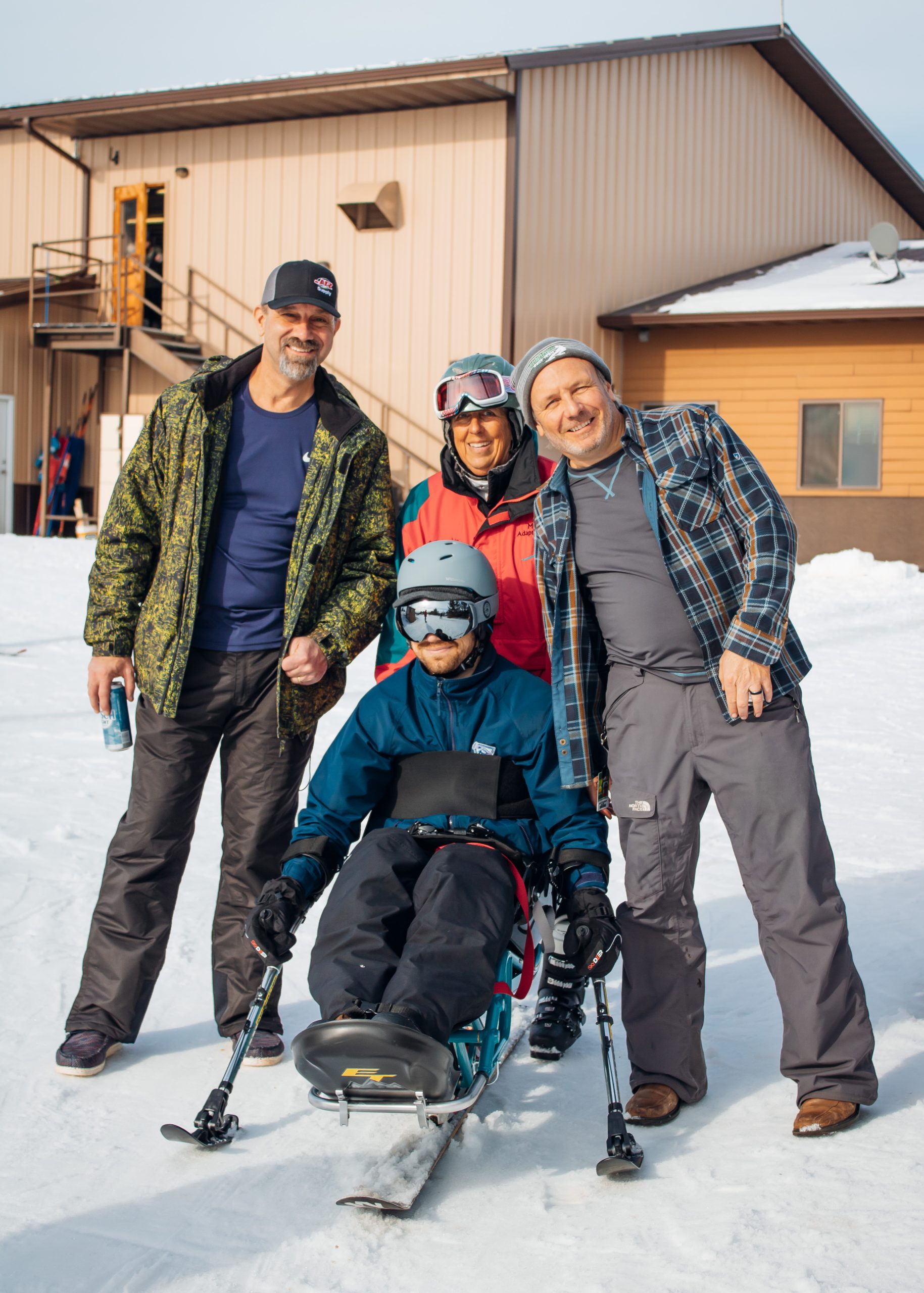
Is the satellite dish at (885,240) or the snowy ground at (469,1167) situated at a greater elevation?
the satellite dish at (885,240)

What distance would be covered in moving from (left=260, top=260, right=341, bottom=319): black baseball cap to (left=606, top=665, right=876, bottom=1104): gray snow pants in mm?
1294

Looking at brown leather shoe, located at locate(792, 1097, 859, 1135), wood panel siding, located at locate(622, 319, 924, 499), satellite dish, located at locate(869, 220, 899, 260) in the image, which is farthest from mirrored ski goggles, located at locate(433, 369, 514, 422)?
satellite dish, located at locate(869, 220, 899, 260)

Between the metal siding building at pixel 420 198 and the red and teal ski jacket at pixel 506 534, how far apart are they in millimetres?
10882

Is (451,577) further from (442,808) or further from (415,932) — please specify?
(415,932)

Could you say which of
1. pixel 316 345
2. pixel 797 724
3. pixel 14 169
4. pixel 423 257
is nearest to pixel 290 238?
pixel 423 257

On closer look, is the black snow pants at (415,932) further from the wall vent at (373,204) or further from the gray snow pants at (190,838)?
the wall vent at (373,204)

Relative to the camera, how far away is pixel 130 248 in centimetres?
1656

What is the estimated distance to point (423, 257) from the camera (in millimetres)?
14422

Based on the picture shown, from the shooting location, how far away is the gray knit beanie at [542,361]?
2.91 meters

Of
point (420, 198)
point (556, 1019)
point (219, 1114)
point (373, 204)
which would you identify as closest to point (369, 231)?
point (373, 204)

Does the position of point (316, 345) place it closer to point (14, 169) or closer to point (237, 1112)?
point (237, 1112)

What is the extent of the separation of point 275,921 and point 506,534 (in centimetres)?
130

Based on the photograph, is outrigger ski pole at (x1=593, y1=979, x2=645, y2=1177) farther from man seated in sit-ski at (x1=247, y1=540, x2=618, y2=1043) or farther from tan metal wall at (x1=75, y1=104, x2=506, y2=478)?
tan metal wall at (x1=75, y1=104, x2=506, y2=478)

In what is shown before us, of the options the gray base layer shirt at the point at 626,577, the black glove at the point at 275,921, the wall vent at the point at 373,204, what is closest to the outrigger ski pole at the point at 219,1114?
the black glove at the point at 275,921
